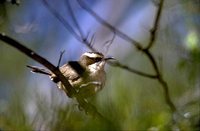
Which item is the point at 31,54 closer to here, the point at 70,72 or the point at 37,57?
the point at 37,57

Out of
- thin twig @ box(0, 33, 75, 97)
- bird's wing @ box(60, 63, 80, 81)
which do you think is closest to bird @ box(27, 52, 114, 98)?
bird's wing @ box(60, 63, 80, 81)

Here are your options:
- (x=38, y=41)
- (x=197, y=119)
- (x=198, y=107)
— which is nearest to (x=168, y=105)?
(x=198, y=107)

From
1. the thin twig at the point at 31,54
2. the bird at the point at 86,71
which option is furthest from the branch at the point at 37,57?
the bird at the point at 86,71

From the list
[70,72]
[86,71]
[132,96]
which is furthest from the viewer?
[70,72]

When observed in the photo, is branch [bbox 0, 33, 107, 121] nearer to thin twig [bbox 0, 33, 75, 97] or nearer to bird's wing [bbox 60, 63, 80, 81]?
thin twig [bbox 0, 33, 75, 97]

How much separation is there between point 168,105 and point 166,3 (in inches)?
27.1

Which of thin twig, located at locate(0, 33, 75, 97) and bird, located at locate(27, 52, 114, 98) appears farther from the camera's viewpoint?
bird, located at locate(27, 52, 114, 98)

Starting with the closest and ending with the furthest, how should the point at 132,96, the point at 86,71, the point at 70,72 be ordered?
1. the point at 132,96
2. the point at 86,71
3. the point at 70,72

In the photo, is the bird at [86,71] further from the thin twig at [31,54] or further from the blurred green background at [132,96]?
the thin twig at [31,54]

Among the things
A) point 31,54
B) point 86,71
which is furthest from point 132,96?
point 86,71

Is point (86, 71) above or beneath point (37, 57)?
beneath

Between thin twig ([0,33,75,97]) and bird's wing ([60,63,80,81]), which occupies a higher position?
thin twig ([0,33,75,97])

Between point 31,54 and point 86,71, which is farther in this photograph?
point 86,71

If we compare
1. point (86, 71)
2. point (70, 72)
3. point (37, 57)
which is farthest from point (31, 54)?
point (70, 72)
